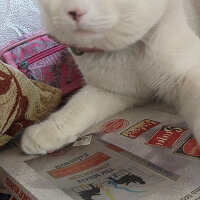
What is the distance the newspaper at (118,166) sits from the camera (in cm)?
64

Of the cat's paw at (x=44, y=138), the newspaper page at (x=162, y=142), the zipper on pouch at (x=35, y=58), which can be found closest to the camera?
the newspaper page at (x=162, y=142)

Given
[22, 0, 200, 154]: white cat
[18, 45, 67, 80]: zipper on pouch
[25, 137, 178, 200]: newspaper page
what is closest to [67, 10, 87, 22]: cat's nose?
[22, 0, 200, 154]: white cat

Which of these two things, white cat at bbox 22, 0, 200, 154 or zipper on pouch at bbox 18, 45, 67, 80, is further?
zipper on pouch at bbox 18, 45, 67, 80

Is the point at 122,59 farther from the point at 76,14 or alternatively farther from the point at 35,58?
the point at 35,58

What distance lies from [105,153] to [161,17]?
327 mm

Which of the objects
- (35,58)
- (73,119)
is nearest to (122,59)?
(73,119)

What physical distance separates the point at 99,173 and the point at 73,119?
0.69ft

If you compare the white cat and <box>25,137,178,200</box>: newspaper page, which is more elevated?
the white cat

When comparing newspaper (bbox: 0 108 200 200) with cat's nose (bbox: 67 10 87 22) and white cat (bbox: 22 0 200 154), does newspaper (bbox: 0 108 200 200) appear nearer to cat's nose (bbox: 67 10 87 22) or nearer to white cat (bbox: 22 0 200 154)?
white cat (bbox: 22 0 200 154)

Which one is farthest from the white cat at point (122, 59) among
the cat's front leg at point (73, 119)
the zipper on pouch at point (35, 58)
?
the zipper on pouch at point (35, 58)

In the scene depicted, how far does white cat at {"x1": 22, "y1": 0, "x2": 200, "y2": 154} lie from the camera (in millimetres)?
676

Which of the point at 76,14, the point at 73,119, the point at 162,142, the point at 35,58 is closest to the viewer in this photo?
the point at 76,14

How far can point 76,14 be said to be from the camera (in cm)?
65

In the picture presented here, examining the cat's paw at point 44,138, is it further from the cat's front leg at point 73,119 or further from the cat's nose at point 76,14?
the cat's nose at point 76,14
